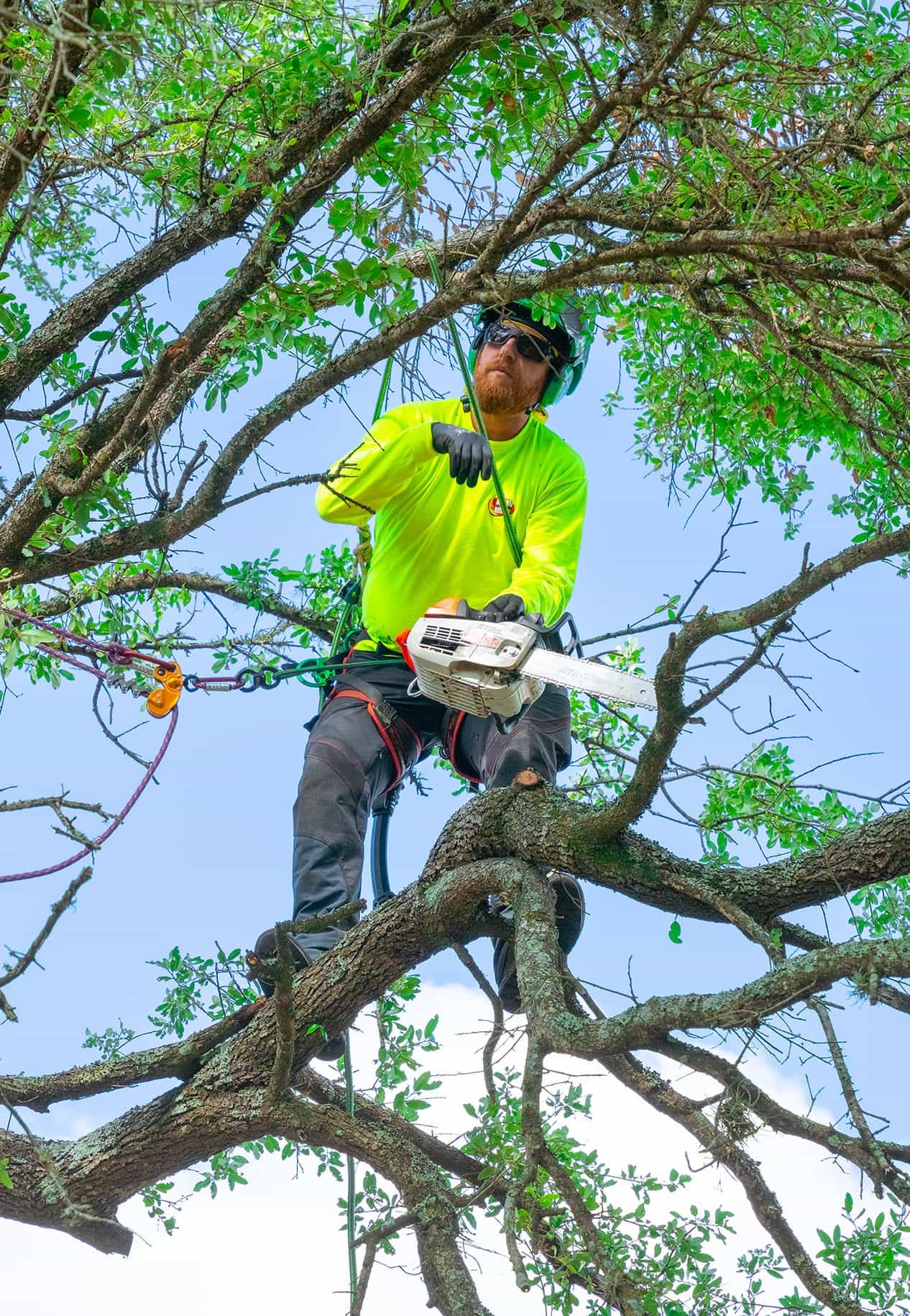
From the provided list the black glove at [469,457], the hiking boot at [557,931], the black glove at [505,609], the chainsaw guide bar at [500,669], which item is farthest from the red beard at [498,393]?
the hiking boot at [557,931]

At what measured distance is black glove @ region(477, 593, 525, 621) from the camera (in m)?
3.81

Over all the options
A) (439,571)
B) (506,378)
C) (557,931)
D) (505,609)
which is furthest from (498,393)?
(557,931)

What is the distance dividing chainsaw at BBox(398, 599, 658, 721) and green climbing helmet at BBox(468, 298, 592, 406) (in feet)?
Result: 3.33

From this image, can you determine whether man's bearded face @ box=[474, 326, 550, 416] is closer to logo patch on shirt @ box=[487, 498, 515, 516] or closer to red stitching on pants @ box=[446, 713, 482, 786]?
logo patch on shirt @ box=[487, 498, 515, 516]

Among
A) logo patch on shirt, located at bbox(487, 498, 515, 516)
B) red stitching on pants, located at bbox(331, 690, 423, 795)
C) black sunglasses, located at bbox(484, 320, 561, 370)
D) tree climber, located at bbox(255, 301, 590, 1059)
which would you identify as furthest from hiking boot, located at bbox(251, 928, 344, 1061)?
black sunglasses, located at bbox(484, 320, 561, 370)

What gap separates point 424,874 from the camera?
403 cm

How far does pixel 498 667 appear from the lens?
3652mm

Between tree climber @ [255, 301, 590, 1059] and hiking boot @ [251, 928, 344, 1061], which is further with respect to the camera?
tree climber @ [255, 301, 590, 1059]

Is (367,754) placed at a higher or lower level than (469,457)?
lower

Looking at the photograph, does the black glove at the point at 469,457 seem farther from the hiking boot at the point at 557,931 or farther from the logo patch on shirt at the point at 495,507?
the hiking boot at the point at 557,931

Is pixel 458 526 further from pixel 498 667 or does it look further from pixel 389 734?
pixel 498 667

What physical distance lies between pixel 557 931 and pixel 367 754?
0.89 m

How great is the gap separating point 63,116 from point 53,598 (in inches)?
90.0

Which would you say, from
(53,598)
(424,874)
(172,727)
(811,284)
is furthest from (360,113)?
(53,598)
